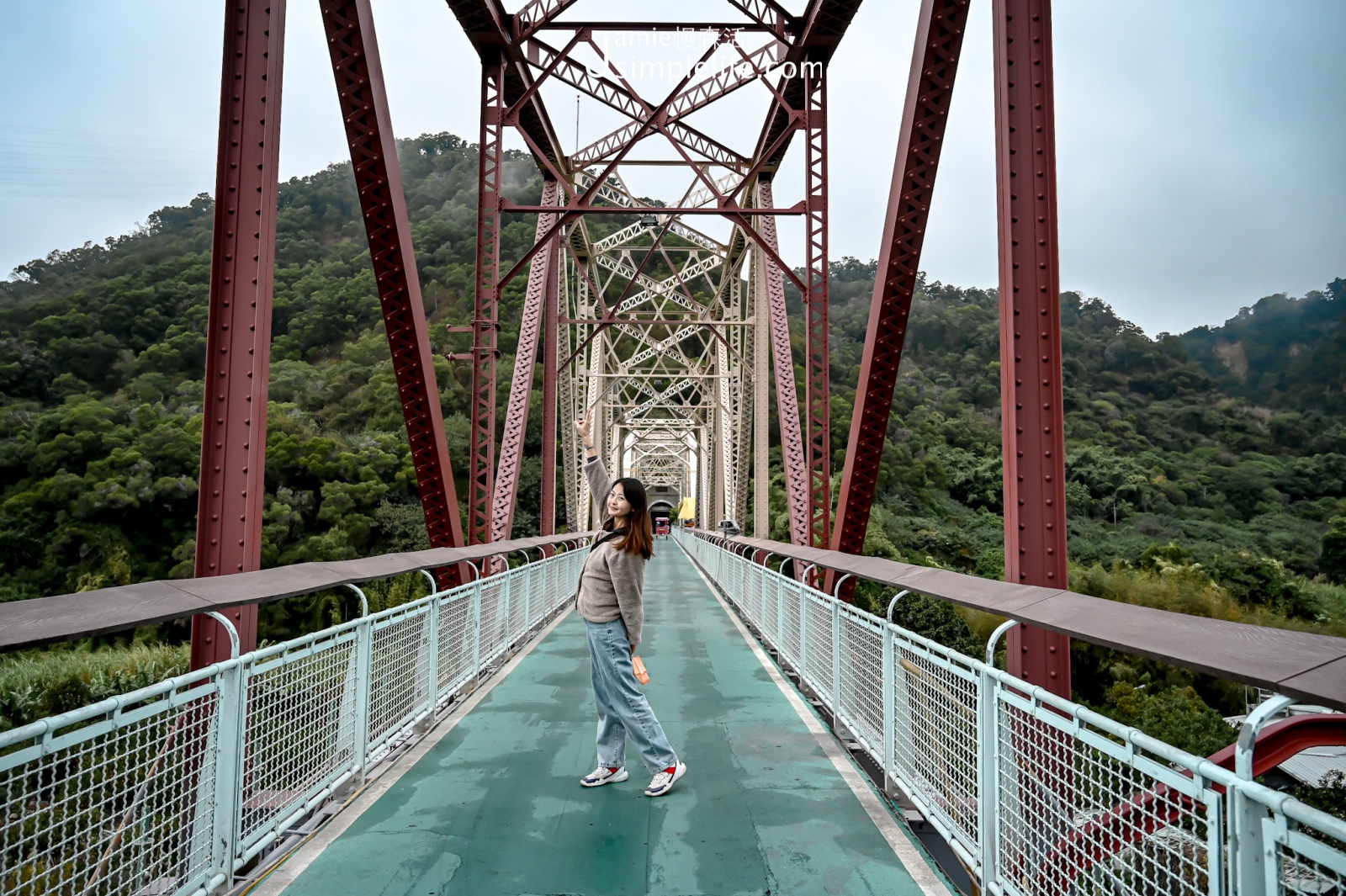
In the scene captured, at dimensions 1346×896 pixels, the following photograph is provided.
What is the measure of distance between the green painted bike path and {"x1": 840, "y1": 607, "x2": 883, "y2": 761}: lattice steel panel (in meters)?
0.26

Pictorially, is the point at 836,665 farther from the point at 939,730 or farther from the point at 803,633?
the point at 939,730

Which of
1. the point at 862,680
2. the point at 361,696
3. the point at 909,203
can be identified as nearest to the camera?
the point at 361,696

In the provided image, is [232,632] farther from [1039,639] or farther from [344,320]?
[344,320]

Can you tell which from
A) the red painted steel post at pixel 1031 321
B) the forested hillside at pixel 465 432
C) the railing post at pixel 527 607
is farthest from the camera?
the forested hillside at pixel 465 432

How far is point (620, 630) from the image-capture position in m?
3.77

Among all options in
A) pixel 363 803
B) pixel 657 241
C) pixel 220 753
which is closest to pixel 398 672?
pixel 363 803

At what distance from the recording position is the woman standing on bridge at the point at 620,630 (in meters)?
3.70

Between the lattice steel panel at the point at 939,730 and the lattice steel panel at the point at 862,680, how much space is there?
10.2 inches

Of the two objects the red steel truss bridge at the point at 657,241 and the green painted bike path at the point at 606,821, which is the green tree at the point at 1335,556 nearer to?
the red steel truss bridge at the point at 657,241

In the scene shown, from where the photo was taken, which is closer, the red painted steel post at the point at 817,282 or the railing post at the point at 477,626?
the railing post at the point at 477,626

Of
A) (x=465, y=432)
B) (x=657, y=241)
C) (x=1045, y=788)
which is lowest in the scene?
(x=1045, y=788)

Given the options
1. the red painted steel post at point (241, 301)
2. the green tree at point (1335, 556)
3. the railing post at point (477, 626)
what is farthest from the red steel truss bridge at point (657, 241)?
the green tree at point (1335, 556)

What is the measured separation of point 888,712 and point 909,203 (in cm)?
387

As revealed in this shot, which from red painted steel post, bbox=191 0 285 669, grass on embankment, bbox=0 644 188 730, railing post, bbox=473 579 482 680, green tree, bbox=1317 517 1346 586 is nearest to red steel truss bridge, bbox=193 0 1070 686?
red painted steel post, bbox=191 0 285 669
